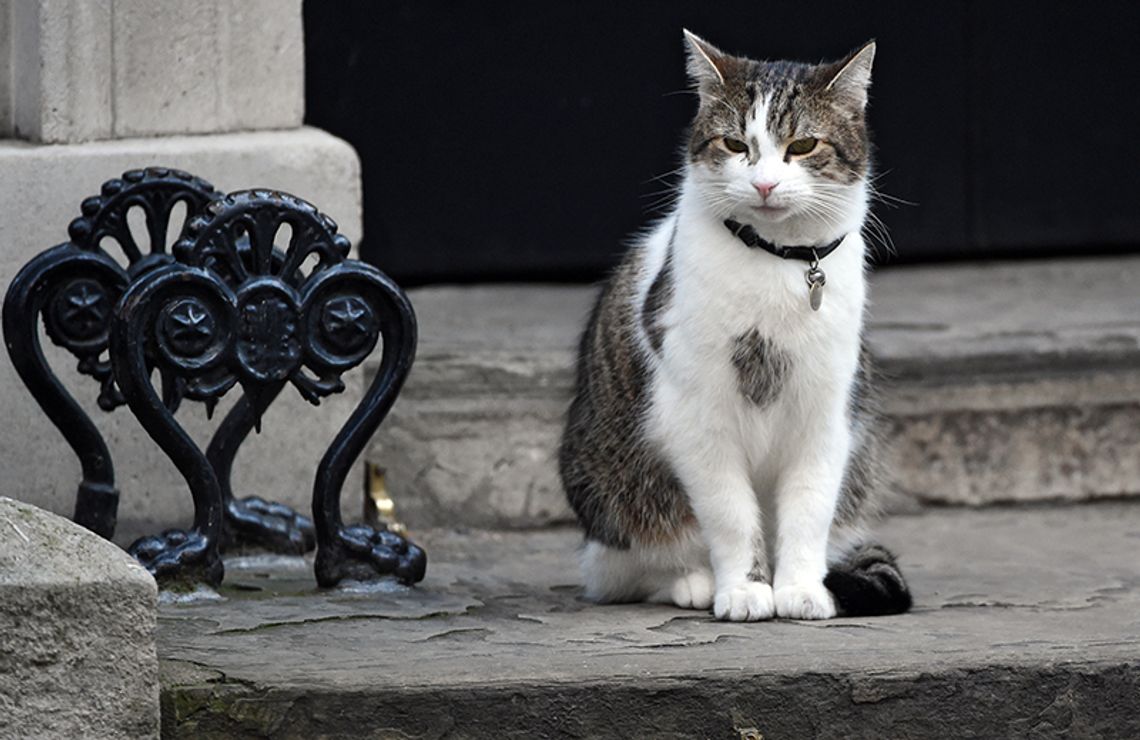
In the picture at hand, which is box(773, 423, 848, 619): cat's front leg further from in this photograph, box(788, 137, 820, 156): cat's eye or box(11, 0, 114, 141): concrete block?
box(11, 0, 114, 141): concrete block

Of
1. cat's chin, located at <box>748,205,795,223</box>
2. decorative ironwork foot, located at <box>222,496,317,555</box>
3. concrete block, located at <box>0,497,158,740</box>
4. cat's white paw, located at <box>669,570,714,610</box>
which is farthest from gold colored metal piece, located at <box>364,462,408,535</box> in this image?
concrete block, located at <box>0,497,158,740</box>

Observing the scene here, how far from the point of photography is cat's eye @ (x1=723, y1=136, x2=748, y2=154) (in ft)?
10.5

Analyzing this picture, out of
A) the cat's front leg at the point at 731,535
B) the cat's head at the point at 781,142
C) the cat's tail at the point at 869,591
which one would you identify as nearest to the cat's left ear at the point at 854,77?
the cat's head at the point at 781,142

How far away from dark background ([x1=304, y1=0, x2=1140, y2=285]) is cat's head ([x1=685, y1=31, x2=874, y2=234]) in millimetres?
1619

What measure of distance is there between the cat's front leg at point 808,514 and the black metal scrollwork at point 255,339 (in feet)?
2.32

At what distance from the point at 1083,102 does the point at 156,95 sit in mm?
2629

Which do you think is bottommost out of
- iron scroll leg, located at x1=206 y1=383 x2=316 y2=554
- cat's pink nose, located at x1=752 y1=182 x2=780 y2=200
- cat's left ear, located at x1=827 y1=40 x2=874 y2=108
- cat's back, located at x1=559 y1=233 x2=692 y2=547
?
iron scroll leg, located at x1=206 y1=383 x2=316 y2=554

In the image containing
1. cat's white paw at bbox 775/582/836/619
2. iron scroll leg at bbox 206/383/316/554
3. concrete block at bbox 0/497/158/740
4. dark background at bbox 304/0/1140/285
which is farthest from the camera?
dark background at bbox 304/0/1140/285

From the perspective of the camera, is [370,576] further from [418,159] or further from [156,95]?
[418,159]

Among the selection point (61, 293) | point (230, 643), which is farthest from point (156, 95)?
point (230, 643)

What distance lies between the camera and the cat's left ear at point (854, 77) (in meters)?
3.24

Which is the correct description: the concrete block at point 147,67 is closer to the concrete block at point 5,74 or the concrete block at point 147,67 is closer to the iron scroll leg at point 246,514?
the concrete block at point 5,74

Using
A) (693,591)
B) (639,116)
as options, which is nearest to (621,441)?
(693,591)

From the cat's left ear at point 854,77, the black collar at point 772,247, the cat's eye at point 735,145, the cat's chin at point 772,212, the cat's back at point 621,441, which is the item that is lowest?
the cat's back at point 621,441
